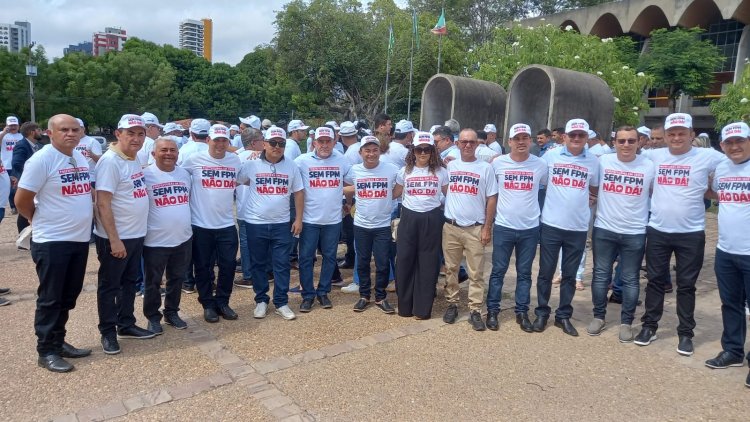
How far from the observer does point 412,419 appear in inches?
151

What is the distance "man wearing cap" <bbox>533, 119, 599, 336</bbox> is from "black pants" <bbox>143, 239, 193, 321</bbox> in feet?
11.5

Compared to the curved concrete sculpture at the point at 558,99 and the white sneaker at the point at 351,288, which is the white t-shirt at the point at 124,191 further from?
the curved concrete sculpture at the point at 558,99

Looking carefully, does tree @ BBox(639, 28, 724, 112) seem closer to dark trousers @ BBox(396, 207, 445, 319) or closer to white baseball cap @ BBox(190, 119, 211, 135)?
dark trousers @ BBox(396, 207, 445, 319)

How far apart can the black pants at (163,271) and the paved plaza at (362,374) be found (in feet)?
0.86

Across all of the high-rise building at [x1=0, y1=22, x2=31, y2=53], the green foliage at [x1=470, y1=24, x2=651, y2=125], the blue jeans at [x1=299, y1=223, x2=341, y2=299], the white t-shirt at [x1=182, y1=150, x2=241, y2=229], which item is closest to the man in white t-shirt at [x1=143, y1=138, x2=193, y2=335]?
the white t-shirt at [x1=182, y1=150, x2=241, y2=229]

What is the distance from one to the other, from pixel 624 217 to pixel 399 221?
2.23 metres

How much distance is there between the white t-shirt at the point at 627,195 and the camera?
529 centimetres

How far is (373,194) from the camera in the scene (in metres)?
5.99

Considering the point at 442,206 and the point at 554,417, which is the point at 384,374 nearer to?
the point at 554,417

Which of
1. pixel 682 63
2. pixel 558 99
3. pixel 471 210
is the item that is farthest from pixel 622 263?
pixel 682 63

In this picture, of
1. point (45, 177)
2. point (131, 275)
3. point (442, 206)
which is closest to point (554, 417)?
point (442, 206)

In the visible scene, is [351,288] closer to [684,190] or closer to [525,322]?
[525,322]

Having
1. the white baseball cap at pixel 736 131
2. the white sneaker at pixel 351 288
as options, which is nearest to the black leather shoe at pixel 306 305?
the white sneaker at pixel 351 288

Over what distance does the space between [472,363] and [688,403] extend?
1.63 m
